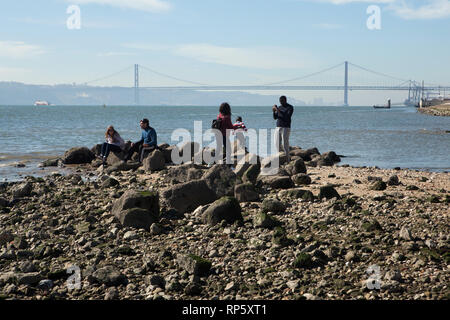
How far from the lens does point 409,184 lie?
11312 mm

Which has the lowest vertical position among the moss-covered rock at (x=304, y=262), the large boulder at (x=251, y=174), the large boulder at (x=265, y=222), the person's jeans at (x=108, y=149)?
the moss-covered rock at (x=304, y=262)

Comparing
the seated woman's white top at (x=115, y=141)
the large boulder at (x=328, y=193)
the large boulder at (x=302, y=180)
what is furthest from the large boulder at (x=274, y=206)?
the seated woman's white top at (x=115, y=141)

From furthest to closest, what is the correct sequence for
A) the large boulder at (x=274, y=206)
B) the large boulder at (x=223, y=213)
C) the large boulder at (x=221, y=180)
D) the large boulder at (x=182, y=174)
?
the large boulder at (x=182, y=174) → the large boulder at (x=221, y=180) → the large boulder at (x=274, y=206) → the large boulder at (x=223, y=213)

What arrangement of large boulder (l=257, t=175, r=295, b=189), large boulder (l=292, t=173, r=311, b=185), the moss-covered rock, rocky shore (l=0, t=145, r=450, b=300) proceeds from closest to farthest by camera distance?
rocky shore (l=0, t=145, r=450, b=300) < the moss-covered rock < large boulder (l=257, t=175, r=295, b=189) < large boulder (l=292, t=173, r=311, b=185)

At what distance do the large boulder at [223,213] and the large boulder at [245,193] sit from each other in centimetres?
125

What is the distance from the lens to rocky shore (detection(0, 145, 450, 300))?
606 centimetres

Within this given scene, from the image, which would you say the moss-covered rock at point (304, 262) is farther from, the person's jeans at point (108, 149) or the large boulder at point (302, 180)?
the person's jeans at point (108, 149)

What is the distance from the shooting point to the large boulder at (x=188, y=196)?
9250 millimetres

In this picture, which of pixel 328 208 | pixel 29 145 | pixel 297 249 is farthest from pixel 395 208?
pixel 29 145

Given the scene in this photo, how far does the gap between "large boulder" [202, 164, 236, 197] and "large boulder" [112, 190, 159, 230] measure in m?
1.40

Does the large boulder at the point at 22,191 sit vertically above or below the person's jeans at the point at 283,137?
below

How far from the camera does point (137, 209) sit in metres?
8.59

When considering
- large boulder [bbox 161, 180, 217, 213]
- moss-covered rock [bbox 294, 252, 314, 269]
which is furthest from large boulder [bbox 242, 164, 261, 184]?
moss-covered rock [bbox 294, 252, 314, 269]

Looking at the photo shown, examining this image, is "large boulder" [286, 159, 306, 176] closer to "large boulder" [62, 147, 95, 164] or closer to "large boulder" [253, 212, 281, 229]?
"large boulder" [253, 212, 281, 229]
